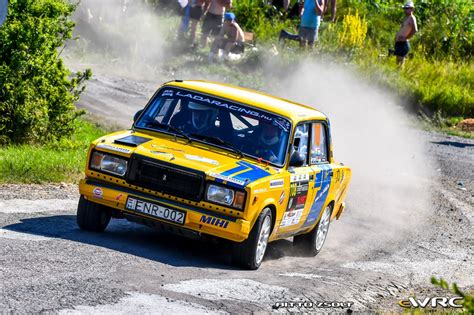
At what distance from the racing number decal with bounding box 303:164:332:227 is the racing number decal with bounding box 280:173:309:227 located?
36 centimetres

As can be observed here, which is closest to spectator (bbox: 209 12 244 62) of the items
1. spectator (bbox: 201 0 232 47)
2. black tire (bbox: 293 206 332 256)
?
spectator (bbox: 201 0 232 47)

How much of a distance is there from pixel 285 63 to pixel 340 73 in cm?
141

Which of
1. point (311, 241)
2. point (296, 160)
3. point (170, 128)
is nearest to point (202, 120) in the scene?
point (170, 128)

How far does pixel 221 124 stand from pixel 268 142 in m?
0.52

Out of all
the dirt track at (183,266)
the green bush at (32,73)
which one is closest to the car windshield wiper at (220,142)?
the dirt track at (183,266)

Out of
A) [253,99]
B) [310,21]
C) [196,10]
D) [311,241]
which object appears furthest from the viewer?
[196,10]

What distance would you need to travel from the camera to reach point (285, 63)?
88.9ft

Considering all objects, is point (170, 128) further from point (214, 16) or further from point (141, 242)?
point (214, 16)

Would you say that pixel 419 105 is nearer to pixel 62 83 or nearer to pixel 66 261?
pixel 62 83

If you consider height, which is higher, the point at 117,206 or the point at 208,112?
the point at 208,112

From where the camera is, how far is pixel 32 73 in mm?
15055

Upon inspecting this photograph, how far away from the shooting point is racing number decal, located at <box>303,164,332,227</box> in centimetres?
1184

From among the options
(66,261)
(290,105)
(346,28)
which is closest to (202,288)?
(66,261)

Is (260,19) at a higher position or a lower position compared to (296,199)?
lower
